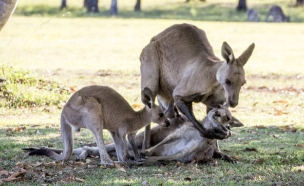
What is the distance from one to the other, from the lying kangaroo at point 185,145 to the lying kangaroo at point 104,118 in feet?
0.72

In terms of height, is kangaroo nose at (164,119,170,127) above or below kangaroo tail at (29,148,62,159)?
above

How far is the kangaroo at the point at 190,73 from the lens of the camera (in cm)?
782

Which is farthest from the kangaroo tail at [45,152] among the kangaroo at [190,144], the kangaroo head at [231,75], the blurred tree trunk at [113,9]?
the blurred tree trunk at [113,9]

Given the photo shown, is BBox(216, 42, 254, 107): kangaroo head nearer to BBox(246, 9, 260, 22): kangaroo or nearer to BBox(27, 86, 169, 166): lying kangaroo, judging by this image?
BBox(27, 86, 169, 166): lying kangaroo

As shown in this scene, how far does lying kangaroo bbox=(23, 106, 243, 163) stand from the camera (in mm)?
8062

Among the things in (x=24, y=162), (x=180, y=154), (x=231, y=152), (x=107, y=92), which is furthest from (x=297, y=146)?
(x=24, y=162)

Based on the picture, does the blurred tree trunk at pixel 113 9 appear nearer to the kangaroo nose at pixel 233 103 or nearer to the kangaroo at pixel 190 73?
the kangaroo at pixel 190 73

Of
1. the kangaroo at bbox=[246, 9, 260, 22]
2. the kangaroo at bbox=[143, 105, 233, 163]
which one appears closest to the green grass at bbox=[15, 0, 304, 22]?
the kangaroo at bbox=[246, 9, 260, 22]

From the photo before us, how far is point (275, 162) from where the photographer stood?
816cm

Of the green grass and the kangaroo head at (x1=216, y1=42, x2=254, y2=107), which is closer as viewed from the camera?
the kangaroo head at (x1=216, y1=42, x2=254, y2=107)

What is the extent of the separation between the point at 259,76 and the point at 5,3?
39.5 feet

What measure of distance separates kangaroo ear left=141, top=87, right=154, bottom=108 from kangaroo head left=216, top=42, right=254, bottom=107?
0.77m

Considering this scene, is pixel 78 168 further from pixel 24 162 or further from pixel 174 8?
pixel 174 8

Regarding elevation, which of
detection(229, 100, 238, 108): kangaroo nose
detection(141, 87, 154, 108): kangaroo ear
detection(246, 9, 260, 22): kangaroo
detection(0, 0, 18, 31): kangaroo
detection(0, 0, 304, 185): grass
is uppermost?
detection(0, 0, 18, 31): kangaroo
